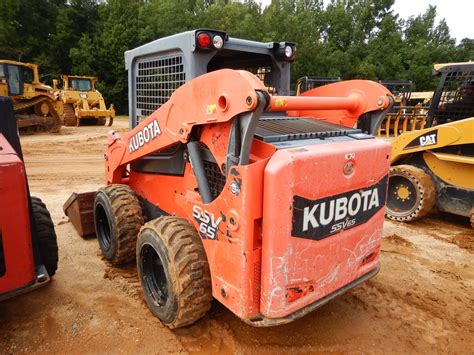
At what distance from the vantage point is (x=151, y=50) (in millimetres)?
3115

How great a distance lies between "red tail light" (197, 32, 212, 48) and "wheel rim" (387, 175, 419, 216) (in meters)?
3.54

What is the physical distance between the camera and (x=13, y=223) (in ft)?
7.25

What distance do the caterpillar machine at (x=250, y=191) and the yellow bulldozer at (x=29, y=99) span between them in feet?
39.2

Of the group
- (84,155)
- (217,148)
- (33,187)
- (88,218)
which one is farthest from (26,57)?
(217,148)

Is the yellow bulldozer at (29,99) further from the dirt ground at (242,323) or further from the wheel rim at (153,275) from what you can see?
the wheel rim at (153,275)

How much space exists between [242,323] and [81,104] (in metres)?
16.8

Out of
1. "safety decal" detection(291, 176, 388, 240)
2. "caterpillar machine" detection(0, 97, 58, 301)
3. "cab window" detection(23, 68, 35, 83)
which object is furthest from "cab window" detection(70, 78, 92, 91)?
"safety decal" detection(291, 176, 388, 240)

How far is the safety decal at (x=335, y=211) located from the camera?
6.48 feet

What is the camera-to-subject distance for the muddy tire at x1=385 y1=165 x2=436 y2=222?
185 inches

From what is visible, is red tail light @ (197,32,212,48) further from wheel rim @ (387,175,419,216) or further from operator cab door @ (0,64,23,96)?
operator cab door @ (0,64,23,96)

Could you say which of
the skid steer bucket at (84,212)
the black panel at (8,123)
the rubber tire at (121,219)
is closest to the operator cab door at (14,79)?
the skid steer bucket at (84,212)

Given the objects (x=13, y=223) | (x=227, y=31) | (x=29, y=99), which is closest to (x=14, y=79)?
(x=29, y=99)

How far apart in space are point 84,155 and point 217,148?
852 centimetres

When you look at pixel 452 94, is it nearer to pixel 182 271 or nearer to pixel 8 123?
pixel 182 271
